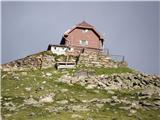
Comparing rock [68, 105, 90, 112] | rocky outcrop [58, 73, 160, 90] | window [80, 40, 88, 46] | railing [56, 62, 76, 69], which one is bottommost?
rock [68, 105, 90, 112]

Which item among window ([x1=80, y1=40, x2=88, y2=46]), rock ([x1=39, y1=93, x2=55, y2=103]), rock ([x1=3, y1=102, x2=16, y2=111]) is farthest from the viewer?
window ([x1=80, y1=40, x2=88, y2=46])

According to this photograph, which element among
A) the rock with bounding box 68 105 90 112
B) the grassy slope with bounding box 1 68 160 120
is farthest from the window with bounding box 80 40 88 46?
the rock with bounding box 68 105 90 112

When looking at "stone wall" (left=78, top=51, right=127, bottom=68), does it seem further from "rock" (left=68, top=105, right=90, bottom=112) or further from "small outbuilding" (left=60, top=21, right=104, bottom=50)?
"rock" (left=68, top=105, right=90, bottom=112)

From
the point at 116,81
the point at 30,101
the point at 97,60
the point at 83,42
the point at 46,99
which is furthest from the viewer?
the point at 83,42

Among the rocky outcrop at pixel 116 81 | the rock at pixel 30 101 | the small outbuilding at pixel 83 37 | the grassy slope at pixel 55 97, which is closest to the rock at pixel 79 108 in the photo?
the grassy slope at pixel 55 97

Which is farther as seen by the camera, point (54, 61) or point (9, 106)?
point (54, 61)

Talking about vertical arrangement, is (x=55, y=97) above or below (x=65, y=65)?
below

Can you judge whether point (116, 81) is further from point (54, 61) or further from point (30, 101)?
point (30, 101)

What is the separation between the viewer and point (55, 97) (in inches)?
1667

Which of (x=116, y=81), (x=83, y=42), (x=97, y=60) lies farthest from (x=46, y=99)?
(x=83, y=42)

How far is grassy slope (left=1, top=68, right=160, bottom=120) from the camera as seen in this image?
34781 millimetres

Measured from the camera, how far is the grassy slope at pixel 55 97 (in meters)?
34.8

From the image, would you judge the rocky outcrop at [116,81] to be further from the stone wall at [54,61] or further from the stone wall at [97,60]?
the stone wall at [54,61]

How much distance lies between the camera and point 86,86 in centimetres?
4884
